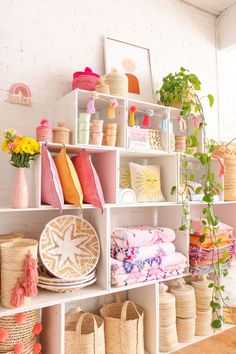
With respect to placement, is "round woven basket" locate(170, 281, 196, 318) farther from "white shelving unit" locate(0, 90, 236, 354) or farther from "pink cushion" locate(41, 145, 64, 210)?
"pink cushion" locate(41, 145, 64, 210)

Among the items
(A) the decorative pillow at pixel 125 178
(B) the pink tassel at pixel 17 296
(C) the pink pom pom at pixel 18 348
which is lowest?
(C) the pink pom pom at pixel 18 348

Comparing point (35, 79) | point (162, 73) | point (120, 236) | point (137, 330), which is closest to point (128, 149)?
point (120, 236)

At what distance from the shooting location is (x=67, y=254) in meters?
1.90

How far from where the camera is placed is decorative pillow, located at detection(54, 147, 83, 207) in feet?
5.84

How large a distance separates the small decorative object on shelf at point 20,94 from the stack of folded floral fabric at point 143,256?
104cm

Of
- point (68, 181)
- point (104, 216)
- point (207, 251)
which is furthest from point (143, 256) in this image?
point (68, 181)

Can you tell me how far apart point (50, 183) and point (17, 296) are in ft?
1.95

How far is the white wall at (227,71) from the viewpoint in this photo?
9.76 ft

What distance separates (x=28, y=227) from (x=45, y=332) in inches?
24.9

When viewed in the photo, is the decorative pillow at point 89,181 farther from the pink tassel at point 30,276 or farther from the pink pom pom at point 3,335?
the pink pom pom at point 3,335

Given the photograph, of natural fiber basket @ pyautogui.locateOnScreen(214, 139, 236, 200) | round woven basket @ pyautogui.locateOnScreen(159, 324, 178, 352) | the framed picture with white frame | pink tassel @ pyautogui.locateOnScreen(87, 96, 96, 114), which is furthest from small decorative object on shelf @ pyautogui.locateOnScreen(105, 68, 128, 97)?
round woven basket @ pyautogui.locateOnScreen(159, 324, 178, 352)

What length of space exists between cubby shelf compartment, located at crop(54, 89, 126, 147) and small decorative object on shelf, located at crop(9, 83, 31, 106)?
19 centimetres

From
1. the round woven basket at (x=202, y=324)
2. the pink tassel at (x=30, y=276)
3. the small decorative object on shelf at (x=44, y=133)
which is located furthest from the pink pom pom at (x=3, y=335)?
the round woven basket at (x=202, y=324)

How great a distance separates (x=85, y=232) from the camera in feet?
6.51
